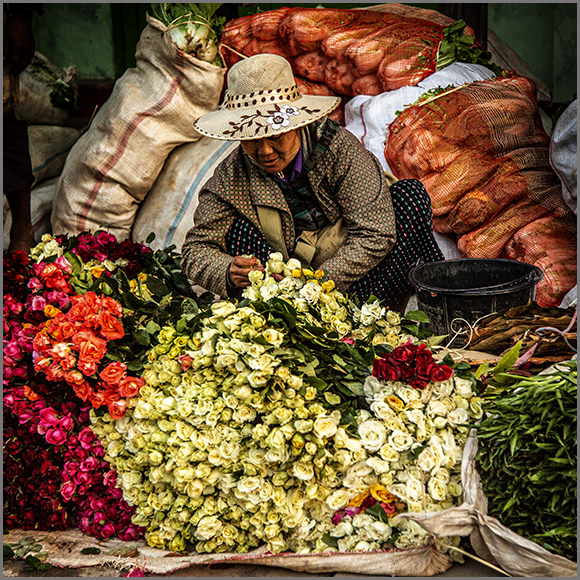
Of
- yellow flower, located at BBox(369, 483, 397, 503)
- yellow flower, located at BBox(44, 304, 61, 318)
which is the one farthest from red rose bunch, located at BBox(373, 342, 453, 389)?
yellow flower, located at BBox(44, 304, 61, 318)

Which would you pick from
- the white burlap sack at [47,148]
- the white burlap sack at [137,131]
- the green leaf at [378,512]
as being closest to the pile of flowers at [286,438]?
the green leaf at [378,512]

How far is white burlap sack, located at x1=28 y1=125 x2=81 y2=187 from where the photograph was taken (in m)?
3.59

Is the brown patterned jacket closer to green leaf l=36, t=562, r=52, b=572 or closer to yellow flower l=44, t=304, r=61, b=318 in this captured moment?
yellow flower l=44, t=304, r=61, b=318

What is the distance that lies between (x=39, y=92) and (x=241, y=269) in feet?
7.69

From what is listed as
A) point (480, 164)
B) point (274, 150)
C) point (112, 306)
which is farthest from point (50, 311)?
point (480, 164)

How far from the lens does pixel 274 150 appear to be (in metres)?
2.12

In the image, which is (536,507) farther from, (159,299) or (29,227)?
(29,227)

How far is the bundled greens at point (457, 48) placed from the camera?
3.07 meters

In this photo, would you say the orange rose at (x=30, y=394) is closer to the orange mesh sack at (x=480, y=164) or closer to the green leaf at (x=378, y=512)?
the green leaf at (x=378, y=512)

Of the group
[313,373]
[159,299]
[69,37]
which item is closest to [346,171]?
[159,299]

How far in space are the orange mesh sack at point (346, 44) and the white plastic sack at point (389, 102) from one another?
7cm

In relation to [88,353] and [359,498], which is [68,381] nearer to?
[88,353]

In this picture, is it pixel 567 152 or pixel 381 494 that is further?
pixel 567 152

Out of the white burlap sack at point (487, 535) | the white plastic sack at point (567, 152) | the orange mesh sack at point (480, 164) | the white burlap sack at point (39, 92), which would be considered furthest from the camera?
the white burlap sack at point (39, 92)
